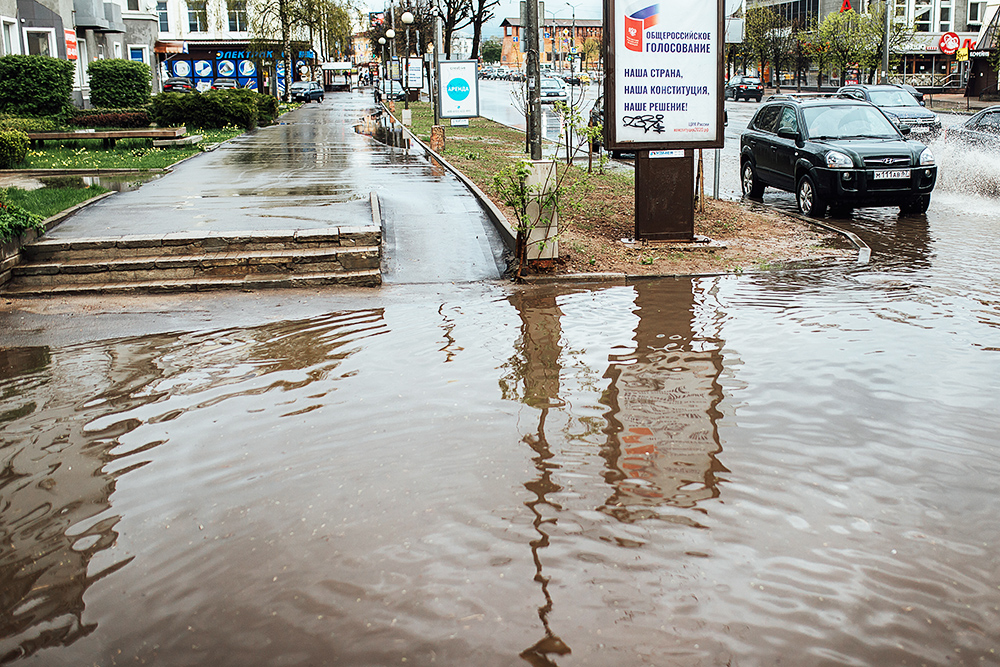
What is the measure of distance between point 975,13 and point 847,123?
6962 cm

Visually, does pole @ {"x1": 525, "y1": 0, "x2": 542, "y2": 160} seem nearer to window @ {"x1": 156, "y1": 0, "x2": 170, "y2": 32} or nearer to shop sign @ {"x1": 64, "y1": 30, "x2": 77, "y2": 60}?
shop sign @ {"x1": 64, "y1": 30, "x2": 77, "y2": 60}

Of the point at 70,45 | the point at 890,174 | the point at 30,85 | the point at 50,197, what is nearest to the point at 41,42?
the point at 70,45

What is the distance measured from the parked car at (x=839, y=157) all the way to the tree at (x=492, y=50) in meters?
180

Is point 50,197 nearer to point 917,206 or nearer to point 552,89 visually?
point 917,206

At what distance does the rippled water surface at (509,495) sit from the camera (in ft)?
11.8

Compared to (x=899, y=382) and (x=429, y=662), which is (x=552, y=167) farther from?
(x=429, y=662)

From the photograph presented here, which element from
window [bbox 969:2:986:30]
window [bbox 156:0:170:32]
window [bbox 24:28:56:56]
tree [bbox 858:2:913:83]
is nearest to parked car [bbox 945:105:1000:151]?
window [bbox 24:28:56:56]

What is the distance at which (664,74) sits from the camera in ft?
36.7

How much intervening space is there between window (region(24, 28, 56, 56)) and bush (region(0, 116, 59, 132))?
723 cm

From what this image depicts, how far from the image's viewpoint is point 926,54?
71625 mm

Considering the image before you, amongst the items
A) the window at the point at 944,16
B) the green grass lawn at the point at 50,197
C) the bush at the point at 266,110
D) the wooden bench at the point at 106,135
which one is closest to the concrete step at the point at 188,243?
the green grass lawn at the point at 50,197

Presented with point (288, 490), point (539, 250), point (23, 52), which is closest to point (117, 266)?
point (539, 250)

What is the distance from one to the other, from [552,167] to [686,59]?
2577 millimetres

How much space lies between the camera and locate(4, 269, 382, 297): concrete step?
377 inches
